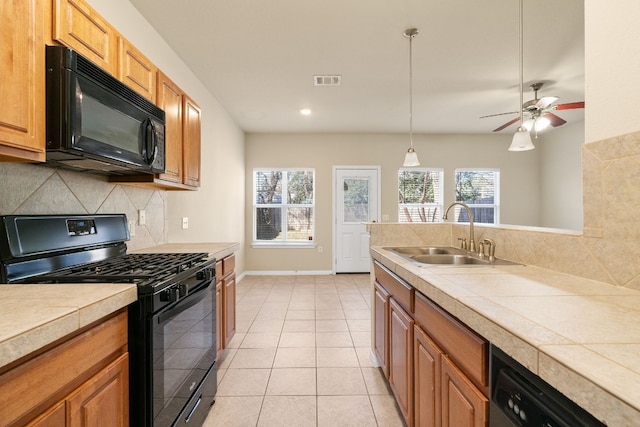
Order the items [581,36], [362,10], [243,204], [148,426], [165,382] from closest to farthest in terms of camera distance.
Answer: [148,426] < [165,382] < [362,10] < [581,36] < [243,204]

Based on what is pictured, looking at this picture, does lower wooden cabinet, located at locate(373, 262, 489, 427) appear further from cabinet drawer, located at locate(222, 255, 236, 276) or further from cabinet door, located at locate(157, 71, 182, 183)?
cabinet door, located at locate(157, 71, 182, 183)

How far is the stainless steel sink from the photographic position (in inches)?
68.8

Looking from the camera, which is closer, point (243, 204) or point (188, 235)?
point (188, 235)

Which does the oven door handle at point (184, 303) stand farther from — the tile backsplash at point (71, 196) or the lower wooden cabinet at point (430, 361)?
the lower wooden cabinet at point (430, 361)

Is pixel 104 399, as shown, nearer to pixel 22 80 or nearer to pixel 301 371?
pixel 22 80

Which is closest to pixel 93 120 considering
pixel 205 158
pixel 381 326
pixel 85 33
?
pixel 85 33

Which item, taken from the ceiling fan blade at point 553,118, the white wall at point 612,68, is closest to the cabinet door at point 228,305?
the white wall at point 612,68

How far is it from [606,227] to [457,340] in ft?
2.34

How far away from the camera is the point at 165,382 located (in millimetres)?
1247

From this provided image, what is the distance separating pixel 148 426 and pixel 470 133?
639 centimetres

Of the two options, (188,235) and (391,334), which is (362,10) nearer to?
(391,334)

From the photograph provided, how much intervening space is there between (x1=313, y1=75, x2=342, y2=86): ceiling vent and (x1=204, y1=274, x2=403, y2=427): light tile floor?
2768 millimetres

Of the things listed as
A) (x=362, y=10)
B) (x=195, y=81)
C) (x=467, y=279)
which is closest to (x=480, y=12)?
(x=362, y=10)

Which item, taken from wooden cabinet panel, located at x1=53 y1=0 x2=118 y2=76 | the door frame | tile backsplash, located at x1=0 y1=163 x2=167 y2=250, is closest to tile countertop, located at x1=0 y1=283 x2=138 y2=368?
tile backsplash, located at x1=0 y1=163 x2=167 y2=250
